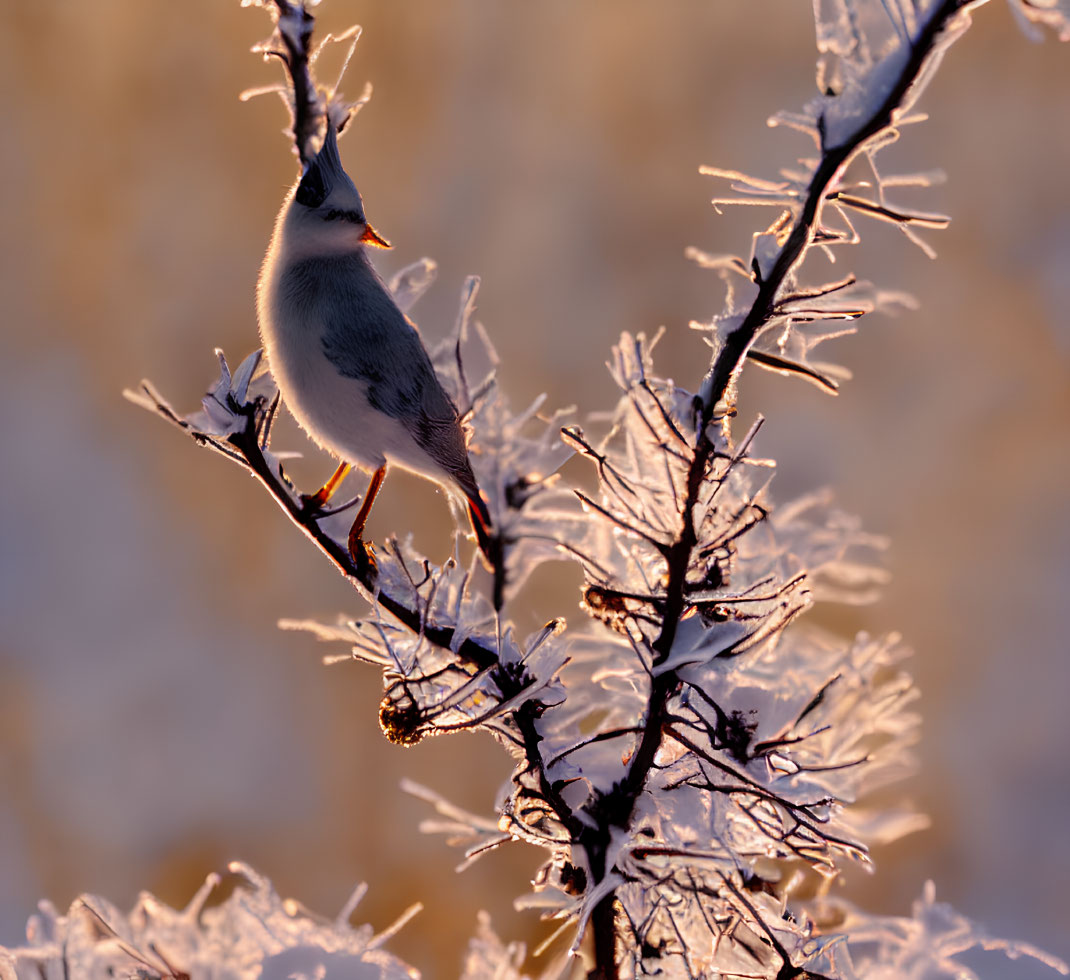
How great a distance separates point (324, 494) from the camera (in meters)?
1.29

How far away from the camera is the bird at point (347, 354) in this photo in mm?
1096

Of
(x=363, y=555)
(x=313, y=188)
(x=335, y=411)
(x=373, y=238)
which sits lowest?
(x=363, y=555)

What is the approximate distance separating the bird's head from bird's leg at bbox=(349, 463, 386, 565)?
388mm

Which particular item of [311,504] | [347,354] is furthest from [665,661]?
[347,354]

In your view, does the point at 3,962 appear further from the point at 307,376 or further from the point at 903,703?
the point at 903,703

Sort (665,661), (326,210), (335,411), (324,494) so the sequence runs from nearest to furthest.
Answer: (665,661) < (326,210) < (335,411) < (324,494)

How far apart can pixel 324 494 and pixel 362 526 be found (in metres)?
0.17

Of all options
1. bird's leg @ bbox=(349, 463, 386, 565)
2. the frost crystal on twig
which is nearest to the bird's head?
bird's leg @ bbox=(349, 463, 386, 565)

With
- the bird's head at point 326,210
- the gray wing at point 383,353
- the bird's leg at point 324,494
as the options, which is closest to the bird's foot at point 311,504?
the bird's leg at point 324,494

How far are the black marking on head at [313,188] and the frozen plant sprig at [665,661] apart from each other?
4.2 inches

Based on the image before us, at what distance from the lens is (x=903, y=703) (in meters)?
1.29

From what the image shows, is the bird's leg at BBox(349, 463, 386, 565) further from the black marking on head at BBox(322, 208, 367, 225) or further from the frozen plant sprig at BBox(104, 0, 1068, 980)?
the black marking on head at BBox(322, 208, 367, 225)

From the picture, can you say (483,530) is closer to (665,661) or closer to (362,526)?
(362,526)

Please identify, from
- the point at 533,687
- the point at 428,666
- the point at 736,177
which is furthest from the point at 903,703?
the point at 736,177
